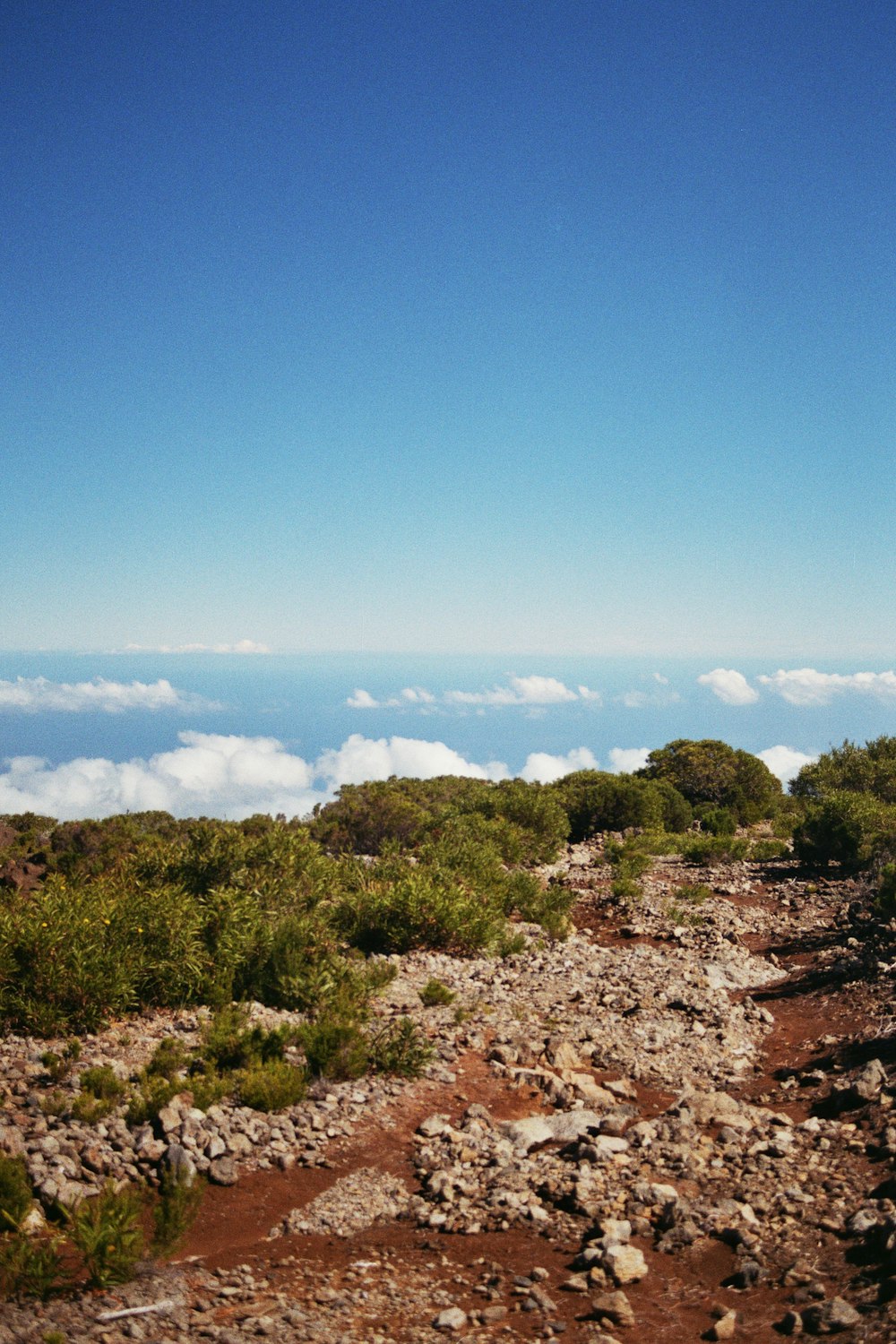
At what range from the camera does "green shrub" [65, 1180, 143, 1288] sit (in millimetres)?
5598

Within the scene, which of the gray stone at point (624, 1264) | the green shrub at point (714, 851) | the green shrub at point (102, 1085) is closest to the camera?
the gray stone at point (624, 1264)

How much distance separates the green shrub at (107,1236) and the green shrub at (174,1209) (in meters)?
0.16

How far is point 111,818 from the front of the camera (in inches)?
1156

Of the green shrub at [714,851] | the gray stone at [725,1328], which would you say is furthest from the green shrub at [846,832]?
the gray stone at [725,1328]

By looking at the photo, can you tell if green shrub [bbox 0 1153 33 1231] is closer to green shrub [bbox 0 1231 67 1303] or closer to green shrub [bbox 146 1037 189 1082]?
green shrub [bbox 0 1231 67 1303]

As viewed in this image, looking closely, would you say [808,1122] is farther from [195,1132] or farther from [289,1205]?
[195,1132]

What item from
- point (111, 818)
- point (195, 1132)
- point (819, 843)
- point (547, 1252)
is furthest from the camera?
point (111, 818)

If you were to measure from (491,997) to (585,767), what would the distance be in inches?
1105

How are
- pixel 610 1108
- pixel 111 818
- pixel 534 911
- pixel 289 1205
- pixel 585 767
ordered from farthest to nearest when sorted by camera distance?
pixel 585 767 → pixel 111 818 → pixel 534 911 → pixel 610 1108 → pixel 289 1205

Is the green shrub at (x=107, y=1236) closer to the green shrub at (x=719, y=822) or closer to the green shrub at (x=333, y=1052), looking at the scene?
the green shrub at (x=333, y=1052)

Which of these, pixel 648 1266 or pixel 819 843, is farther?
pixel 819 843

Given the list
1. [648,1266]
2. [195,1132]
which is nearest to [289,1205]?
[195,1132]

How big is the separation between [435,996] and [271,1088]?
4.04 m

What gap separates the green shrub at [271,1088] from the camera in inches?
328
